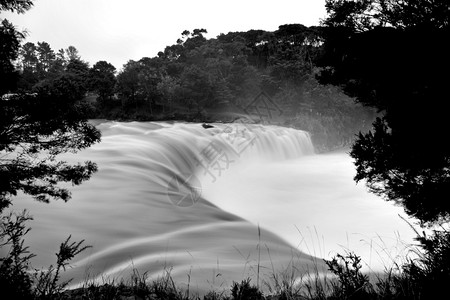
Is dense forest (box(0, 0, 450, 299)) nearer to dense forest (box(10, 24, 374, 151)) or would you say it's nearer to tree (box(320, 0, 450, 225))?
tree (box(320, 0, 450, 225))

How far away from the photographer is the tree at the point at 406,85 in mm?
4633

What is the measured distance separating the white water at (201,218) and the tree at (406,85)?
172 centimetres

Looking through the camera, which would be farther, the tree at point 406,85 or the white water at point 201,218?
the white water at point 201,218

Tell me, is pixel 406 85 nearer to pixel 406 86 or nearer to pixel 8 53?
pixel 406 86

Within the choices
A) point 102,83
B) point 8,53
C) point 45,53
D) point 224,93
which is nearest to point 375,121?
point 8,53

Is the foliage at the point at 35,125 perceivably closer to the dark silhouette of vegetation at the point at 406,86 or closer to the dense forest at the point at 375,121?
the dense forest at the point at 375,121

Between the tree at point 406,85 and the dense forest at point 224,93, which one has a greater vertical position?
the dense forest at point 224,93

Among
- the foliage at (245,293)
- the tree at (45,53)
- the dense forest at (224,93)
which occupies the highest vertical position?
the tree at (45,53)

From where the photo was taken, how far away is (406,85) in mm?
5086

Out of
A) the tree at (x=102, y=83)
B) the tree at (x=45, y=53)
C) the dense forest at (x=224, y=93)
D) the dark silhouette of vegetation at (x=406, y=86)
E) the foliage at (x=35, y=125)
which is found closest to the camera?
the dark silhouette of vegetation at (x=406, y=86)

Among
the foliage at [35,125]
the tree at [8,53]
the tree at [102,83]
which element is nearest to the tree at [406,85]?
the foliage at [35,125]

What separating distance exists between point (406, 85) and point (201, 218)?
5.40m

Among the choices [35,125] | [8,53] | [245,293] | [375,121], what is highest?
[8,53]

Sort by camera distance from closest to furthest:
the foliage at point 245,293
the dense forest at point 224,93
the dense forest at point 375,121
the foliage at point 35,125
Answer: the foliage at point 245,293
the dense forest at point 375,121
the foliage at point 35,125
the dense forest at point 224,93
